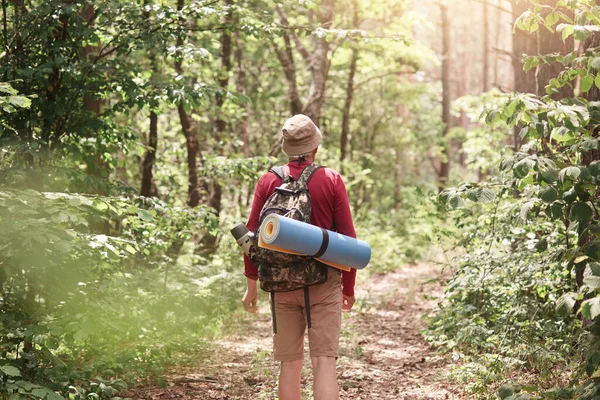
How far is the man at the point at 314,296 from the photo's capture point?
4004mm

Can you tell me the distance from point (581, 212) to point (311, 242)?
1.54 m

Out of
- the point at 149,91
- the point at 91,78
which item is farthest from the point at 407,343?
the point at 91,78

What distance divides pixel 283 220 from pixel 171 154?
9200 mm

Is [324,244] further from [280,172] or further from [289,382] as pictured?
[289,382]

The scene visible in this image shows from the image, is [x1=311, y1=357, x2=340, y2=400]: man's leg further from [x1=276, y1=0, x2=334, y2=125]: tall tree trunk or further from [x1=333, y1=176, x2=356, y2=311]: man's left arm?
[x1=276, y1=0, x2=334, y2=125]: tall tree trunk

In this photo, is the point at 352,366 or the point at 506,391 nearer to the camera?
the point at 506,391

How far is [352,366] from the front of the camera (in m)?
6.72

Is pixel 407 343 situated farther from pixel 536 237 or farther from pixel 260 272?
pixel 260 272

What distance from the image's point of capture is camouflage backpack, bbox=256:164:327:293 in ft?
12.8

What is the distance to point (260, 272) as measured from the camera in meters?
4.00

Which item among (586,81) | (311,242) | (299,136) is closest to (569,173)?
(586,81)

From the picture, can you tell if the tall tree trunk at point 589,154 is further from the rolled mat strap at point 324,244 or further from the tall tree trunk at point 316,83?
the tall tree trunk at point 316,83

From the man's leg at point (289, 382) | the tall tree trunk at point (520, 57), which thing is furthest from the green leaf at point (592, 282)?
the tall tree trunk at point (520, 57)

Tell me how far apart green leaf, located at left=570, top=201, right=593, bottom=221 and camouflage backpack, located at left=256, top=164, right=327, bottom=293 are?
1.46 m
